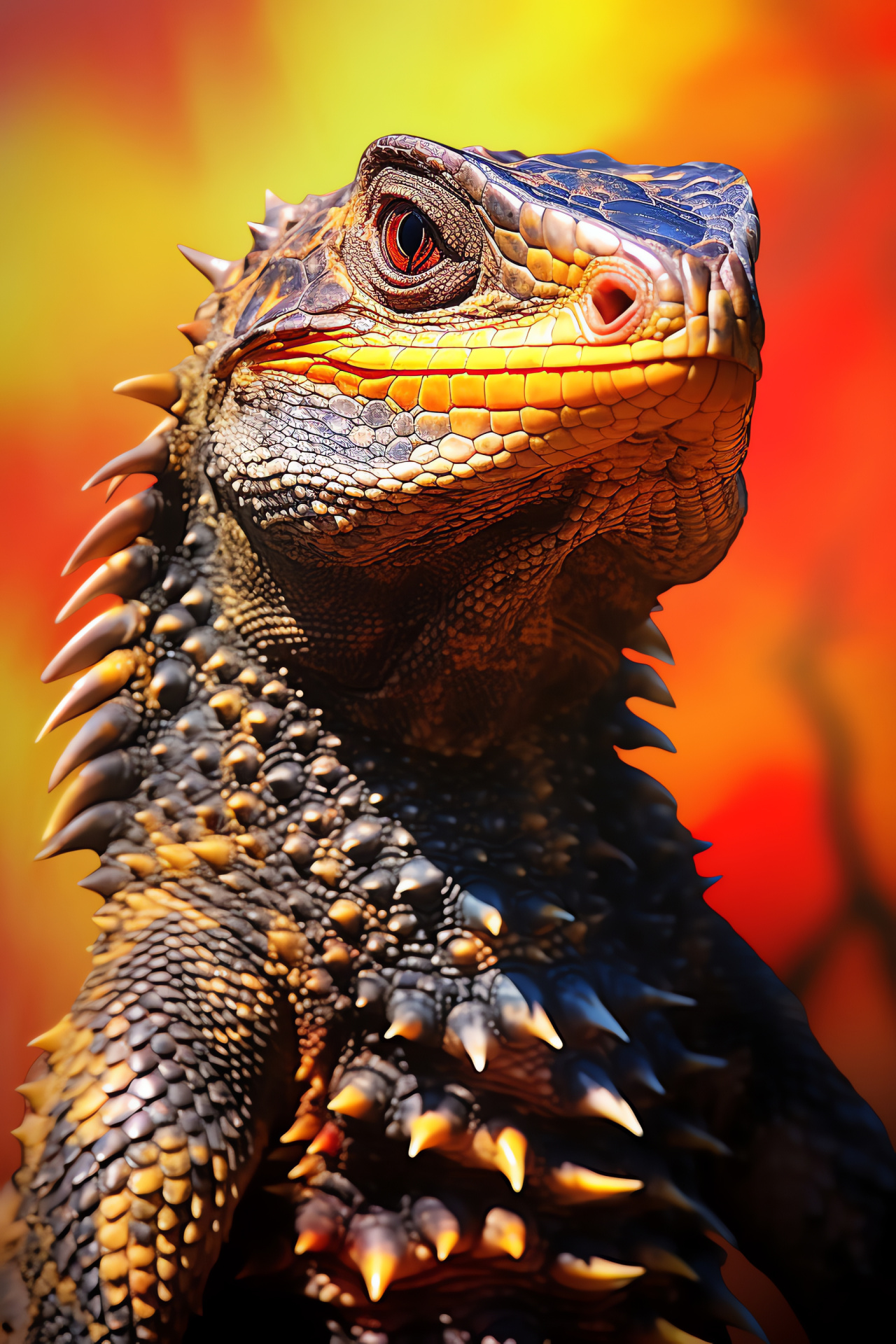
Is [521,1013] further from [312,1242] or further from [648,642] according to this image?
[648,642]

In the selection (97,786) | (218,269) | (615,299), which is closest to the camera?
(615,299)

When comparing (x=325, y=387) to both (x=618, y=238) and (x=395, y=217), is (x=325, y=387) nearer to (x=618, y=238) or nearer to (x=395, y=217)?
(x=395, y=217)

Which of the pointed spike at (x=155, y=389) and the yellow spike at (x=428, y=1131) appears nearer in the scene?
the yellow spike at (x=428, y=1131)

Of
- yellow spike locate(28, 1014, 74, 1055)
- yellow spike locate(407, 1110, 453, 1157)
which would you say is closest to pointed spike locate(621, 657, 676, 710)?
yellow spike locate(407, 1110, 453, 1157)

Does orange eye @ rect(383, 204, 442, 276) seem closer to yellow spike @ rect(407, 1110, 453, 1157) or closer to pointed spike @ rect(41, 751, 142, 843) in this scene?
pointed spike @ rect(41, 751, 142, 843)

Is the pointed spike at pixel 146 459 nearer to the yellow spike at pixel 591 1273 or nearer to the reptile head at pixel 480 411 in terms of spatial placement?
the reptile head at pixel 480 411

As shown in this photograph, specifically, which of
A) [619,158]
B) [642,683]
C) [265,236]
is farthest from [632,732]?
[619,158]

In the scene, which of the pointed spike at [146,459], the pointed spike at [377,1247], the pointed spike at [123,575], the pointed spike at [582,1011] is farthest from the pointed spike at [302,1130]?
the pointed spike at [146,459]
